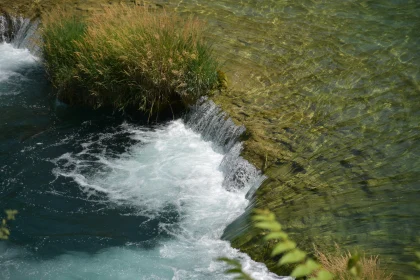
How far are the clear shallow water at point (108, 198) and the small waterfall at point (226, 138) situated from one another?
11 cm

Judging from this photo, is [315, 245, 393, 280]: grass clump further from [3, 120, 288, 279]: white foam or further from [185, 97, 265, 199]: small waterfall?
[185, 97, 265, 199]: small waterfall

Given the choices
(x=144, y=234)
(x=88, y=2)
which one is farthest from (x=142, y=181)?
(x=88, y=2)

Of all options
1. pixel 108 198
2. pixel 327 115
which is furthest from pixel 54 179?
A: pixel 327 115

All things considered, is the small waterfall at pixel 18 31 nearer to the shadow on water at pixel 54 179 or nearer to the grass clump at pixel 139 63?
the shadow on water at pixel 54 179

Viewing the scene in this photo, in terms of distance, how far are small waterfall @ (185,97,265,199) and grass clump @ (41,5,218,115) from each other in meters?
0.31

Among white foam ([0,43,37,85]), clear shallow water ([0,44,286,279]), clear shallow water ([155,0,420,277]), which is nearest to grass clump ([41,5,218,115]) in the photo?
clear shallow water ([0,44,286,279])

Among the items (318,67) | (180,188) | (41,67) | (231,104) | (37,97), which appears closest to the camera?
(180,188)

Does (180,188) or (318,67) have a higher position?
(318,67)

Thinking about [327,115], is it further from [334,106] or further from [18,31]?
[18,31]

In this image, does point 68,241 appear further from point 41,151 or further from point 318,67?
point 318,67

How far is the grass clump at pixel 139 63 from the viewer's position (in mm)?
8859

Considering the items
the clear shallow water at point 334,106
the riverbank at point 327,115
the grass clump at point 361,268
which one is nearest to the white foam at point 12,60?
the riverbank at point 327,115

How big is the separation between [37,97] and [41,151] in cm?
194

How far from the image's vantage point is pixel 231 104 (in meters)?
8.64
